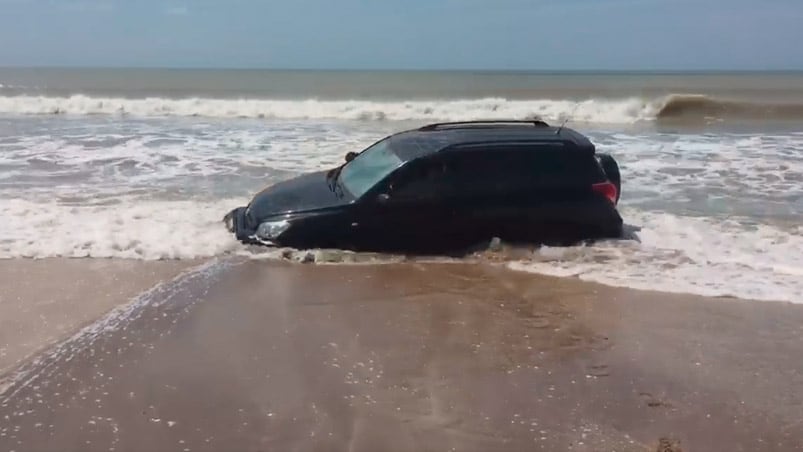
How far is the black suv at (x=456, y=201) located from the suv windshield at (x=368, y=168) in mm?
20

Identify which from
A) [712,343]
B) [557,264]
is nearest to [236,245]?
[557,264]

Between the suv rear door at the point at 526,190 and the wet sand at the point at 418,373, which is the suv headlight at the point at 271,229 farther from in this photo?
the suv rear door at the point at 526,190

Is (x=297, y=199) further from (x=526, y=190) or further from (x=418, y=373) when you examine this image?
(x=418, y=373)

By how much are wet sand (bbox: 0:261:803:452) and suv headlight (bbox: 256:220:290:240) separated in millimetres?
1100

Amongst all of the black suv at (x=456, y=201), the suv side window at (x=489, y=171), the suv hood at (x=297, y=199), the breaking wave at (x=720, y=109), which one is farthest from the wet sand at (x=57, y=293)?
the breaking wave at (x=720, y=109)

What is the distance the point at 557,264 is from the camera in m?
8.16

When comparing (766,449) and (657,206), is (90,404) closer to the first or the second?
(766,449)

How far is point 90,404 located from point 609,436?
10.5ft

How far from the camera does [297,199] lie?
8789 mm

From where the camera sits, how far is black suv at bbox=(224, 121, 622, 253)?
8297 mm

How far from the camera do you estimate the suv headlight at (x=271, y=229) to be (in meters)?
8.44

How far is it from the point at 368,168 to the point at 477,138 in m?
1.31

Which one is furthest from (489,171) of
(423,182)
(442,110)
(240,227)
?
(442,110)

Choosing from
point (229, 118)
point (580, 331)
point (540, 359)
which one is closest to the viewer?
point (540, 359)
